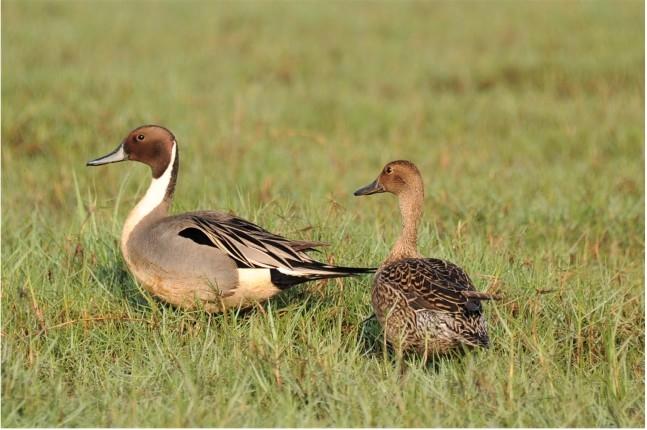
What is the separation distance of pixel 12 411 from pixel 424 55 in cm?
881

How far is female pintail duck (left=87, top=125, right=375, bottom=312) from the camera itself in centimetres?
438

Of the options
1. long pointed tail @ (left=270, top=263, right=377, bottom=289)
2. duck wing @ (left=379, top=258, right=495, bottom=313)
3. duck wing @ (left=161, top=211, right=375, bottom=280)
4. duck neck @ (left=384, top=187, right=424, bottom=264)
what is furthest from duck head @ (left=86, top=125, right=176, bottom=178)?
duck wing @ (left=379, top=258, right=495, bottom=313)

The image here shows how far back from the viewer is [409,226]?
15.2ft

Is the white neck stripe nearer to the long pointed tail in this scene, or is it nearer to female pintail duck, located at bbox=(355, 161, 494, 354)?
the long pointed tail

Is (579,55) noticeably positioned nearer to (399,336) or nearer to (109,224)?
(109,224)

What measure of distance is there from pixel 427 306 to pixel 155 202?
56.6 inches

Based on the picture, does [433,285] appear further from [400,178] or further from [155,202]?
[155,202]

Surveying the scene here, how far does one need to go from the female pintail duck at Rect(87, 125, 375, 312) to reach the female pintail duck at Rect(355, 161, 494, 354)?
14 cm

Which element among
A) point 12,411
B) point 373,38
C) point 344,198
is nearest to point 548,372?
point 12,411

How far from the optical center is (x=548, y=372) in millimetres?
3758

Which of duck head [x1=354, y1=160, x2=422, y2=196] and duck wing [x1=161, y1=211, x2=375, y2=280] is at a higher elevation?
duck head [x1=354, y1=160, x2=422, y2=196]

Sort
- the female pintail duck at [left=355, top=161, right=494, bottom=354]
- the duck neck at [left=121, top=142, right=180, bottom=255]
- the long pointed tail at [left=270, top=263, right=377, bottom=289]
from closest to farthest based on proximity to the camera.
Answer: the female pintail duck at [left=355, top=161, right=494, bottom=354] < the long pointed tail at [left=270, top=263, right=377, bottom=289] < the duck neck at [left=121, top=142, right=180, bottom=255]

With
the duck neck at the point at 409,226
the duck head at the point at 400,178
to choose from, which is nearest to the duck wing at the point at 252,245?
the duck neck at the point at 409,226

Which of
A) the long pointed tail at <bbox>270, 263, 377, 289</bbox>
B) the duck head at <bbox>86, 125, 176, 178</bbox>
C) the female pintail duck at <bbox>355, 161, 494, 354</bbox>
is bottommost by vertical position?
the female pintail duck at <bbox>355, 161, 494, 354</bbox>
